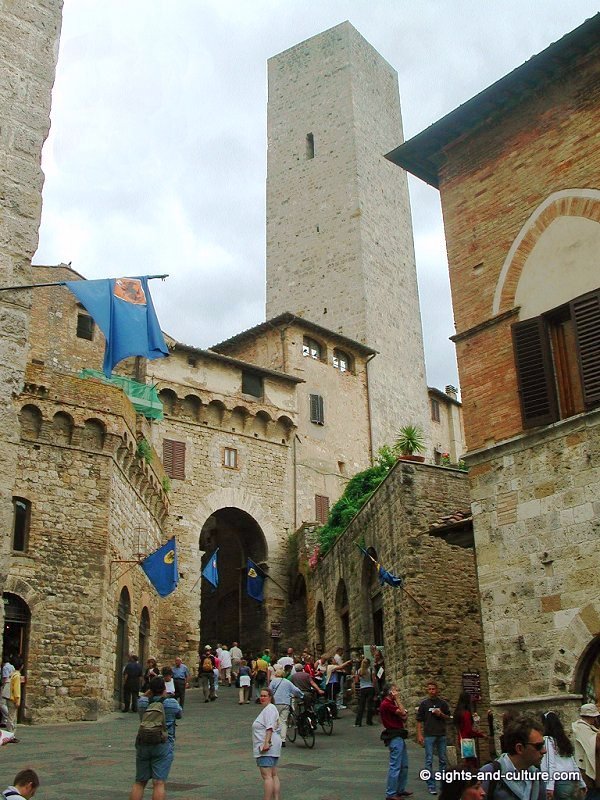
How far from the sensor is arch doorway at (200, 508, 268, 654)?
35.5m

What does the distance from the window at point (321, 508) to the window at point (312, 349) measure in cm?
658

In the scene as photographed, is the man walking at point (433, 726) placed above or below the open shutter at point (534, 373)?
below

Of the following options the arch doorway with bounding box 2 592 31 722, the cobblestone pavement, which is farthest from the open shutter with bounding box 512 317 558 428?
the arch doorway with bounding box 2 592 31 722

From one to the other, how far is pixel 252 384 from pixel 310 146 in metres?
17.7

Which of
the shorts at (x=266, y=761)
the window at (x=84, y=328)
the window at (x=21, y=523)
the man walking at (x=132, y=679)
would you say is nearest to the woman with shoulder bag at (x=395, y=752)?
the shorts at (x=266, y=761)

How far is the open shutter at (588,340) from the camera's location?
1216 cm

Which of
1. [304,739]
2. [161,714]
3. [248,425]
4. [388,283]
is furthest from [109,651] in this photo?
[388,283]

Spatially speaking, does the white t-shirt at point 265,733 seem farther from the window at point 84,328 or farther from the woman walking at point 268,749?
the window at point 84,328

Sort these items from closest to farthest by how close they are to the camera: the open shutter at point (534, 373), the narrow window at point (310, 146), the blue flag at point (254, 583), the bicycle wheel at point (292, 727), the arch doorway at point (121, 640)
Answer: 1. the open shutter at point (534, 373)
2. the bicycle wheel at point (292, 727)
3. the arch doorway at point (121, 640)
4. the blue flag at point (254, 583)
5. the narrow window at point (310, 146)

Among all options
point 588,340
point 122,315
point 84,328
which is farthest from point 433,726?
point 84,328

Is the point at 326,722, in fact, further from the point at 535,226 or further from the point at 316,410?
the point at 316,410

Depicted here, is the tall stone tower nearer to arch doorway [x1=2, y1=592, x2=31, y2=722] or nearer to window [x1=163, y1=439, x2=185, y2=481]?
window [x1=163, y1=439, x2=185, y2=481]

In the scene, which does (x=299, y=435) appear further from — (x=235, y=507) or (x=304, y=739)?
(x=304, y=739)

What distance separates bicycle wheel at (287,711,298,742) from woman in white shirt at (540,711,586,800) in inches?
351
